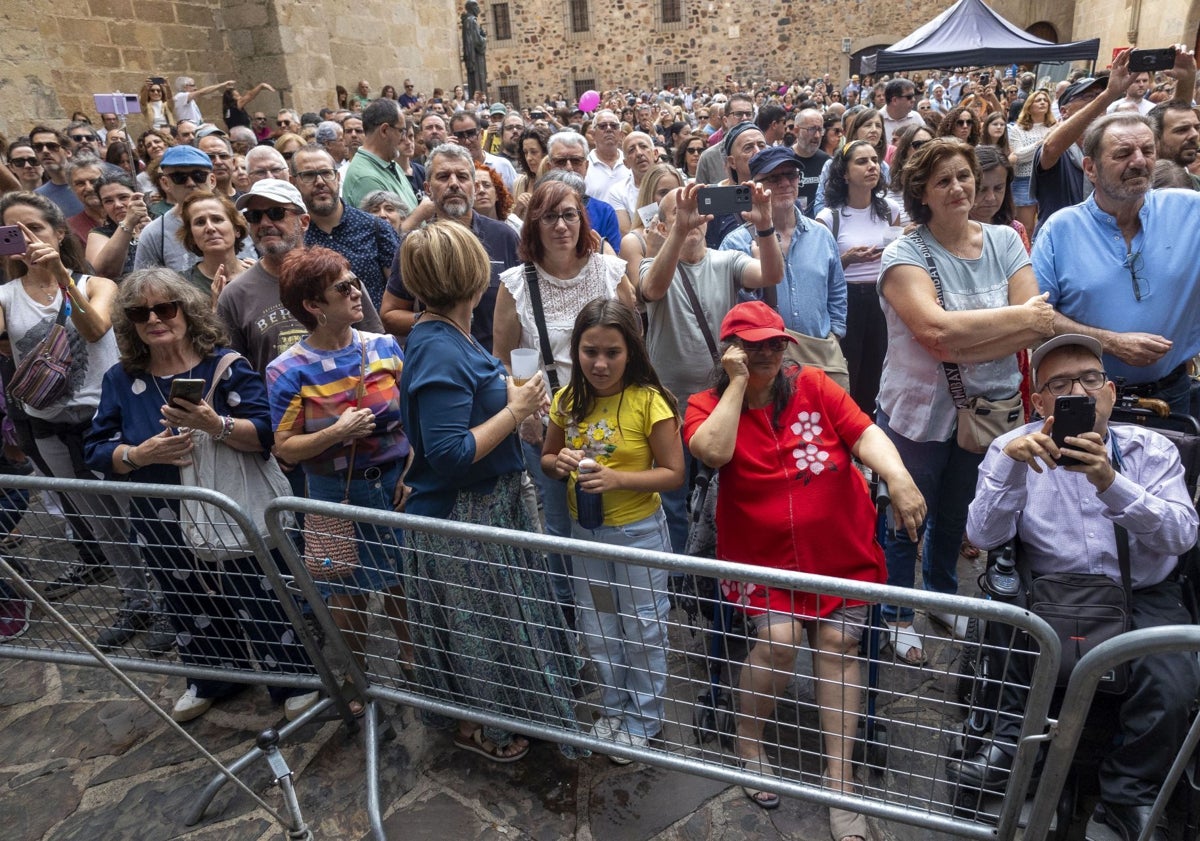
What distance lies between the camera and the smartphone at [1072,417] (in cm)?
210

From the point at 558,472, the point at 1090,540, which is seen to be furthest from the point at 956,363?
the point at 558,472

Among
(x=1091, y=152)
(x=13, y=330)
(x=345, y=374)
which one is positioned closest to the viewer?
(x=345, y=374)

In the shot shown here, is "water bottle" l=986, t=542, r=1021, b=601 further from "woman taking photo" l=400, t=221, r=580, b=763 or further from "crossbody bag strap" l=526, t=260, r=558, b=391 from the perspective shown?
"crossbody bag strap" l=526, t=260, r=558, b=391

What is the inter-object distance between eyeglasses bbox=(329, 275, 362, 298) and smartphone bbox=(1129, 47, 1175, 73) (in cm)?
403

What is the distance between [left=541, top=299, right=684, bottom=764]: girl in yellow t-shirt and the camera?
2646 mm

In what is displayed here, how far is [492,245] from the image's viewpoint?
4023 millimetres

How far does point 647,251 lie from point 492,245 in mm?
841

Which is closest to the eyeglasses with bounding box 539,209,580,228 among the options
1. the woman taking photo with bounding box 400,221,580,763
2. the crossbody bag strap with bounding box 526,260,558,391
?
the crossbody bag strap with bounding box 526,260,558,391

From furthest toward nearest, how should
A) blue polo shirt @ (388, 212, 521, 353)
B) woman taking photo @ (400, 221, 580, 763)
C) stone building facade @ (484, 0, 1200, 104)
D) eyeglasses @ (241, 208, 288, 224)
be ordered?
stone building facade @ (484, 0, 1200, 104)
blue polo shirt @ (388, 212, 521, 353)
eyeglasses @ (241, 208, 288, 224)
woman taking photo @ (400, 221, 580, 763)

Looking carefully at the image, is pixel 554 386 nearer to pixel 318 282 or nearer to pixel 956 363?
pixel 318 282

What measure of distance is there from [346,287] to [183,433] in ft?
2.83

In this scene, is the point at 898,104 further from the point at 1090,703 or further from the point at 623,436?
the point at 1090,703

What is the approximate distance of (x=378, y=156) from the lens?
5.48 metres

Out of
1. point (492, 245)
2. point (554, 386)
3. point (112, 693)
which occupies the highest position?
point (492, 245)
